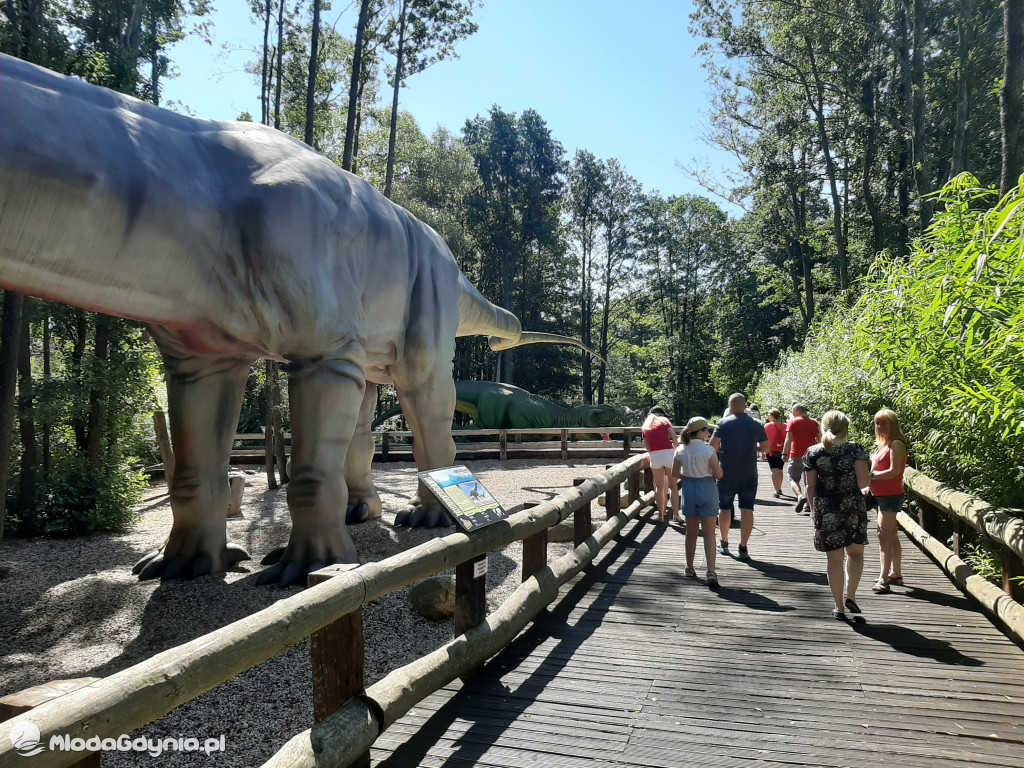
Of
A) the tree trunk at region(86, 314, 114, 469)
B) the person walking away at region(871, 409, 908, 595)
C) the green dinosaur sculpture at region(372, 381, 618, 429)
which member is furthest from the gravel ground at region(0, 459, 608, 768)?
the green dinosaur sculpture at region(372, 381, 618, 429)

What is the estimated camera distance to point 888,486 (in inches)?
181

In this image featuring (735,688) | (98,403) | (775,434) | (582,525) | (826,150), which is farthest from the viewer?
(826,150)

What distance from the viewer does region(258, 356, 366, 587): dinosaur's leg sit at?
4.55 m

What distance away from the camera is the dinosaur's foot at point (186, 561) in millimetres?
4941

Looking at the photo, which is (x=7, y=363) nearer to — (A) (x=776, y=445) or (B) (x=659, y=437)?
(B) (x=659, y=437)

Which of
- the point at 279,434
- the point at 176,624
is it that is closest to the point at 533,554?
the point at 176,624

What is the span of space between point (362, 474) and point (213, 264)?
4111 mm

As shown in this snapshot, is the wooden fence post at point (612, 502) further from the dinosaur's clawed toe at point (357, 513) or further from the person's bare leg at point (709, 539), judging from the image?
the dinosaur's clawed toe at point (357, 513)

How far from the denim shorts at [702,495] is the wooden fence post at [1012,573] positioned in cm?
167

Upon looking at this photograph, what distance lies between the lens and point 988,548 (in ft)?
14.7

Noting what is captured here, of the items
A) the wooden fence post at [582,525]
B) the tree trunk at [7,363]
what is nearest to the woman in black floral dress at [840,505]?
the wooden fence post at [582,525]

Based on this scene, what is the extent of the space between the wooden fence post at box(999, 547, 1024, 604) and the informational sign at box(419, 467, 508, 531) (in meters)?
2.84

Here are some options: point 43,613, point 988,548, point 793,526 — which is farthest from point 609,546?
point 43,613

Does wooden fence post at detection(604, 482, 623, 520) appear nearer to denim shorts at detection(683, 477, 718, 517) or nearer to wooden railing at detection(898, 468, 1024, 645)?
denim shorts at detection(683, 477, 718, 517)
